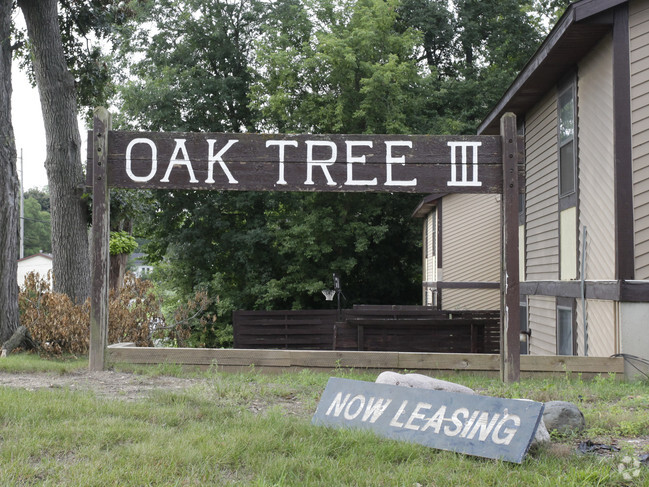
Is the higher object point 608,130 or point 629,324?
point 608,130

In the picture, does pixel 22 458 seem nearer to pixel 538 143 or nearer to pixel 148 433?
pixel 148 433

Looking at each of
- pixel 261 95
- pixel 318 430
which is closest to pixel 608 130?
pixel 318 430

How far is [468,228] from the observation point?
857 inches

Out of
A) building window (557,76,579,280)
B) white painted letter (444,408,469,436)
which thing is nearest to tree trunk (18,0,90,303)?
building window (557,76,579,280)

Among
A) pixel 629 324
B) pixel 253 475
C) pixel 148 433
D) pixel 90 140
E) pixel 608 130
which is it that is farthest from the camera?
pixel 608 130

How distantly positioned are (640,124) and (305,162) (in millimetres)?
4350

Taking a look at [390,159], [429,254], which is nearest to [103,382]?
[390,159]

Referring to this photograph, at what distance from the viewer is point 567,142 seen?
36.8 ft

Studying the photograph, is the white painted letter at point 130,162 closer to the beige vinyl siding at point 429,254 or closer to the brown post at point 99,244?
the brown post at point 99,244

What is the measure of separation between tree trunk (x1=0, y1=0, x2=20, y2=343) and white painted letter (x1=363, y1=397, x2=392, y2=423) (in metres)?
7.83

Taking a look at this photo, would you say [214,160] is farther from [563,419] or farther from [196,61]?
[196,61]

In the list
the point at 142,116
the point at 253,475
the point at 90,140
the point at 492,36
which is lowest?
the point at 253,475

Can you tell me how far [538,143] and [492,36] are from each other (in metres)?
Answer: 22.2

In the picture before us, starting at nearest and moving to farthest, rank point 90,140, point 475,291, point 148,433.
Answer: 1. point 148,433
2. point 90,140
3. point 475,291
